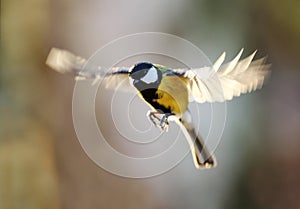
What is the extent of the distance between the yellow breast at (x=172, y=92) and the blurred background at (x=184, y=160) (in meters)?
0.55

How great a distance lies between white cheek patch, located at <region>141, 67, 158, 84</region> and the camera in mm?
305

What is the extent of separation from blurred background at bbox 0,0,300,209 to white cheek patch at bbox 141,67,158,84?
57 centimetres

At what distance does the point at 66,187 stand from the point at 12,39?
32cm

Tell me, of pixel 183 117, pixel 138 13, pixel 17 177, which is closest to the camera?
pixel 183 117

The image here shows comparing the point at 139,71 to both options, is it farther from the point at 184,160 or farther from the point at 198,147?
the point at 184,160

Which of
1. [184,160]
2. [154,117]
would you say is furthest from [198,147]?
[184,160]

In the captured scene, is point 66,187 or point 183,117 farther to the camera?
point 66,187

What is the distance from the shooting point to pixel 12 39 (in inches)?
40.7

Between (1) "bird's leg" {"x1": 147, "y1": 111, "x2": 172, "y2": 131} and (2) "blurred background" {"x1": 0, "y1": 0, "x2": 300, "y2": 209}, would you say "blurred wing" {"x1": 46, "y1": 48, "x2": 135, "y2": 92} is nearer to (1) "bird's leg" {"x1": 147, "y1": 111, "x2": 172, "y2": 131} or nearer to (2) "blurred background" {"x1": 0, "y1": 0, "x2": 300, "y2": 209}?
(1) "bird's leg" {"x1": 147, "y1": 111, "x2": 172, "y2": 131}

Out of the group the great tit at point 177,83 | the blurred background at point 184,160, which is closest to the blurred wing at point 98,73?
the great tit at point 177,83

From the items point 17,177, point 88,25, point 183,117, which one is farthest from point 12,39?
point 183,117

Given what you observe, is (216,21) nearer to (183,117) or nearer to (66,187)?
(66,187)

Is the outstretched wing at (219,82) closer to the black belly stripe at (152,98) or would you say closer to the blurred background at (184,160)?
the black belly stripe at (152,98)

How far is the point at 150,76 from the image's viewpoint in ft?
1.00
